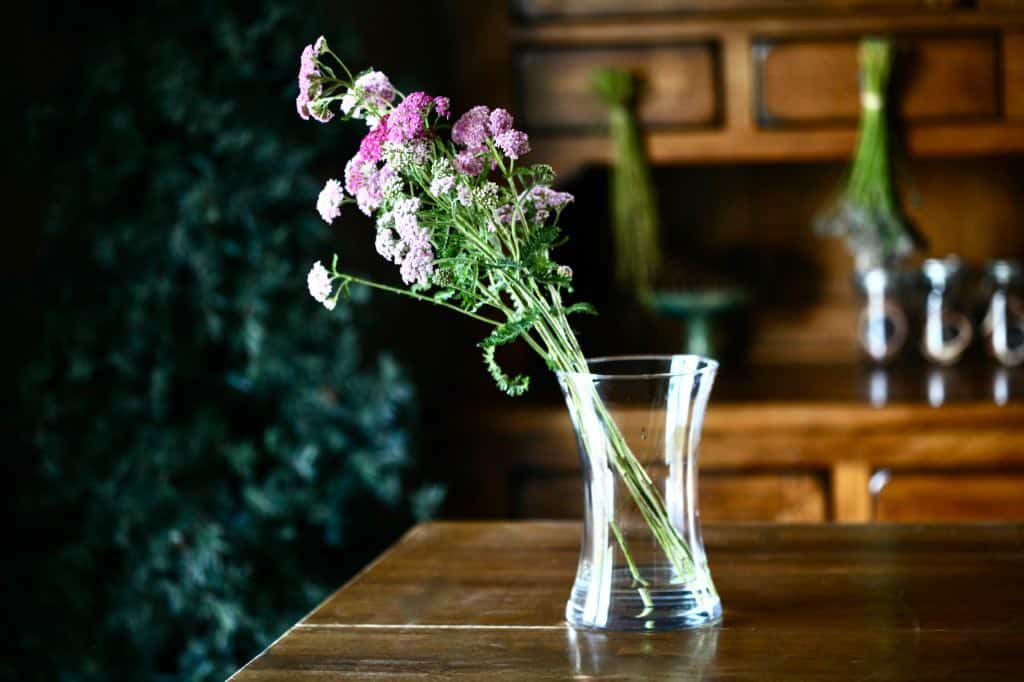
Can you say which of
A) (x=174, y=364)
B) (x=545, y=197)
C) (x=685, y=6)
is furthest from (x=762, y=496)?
(x=545, y=197)

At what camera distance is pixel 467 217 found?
3.24ft

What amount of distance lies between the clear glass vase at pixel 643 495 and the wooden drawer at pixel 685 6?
1764mm

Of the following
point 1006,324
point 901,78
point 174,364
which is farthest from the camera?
point 1006,324

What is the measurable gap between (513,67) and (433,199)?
172 centimetres

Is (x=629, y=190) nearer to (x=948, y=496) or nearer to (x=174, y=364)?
(x=948, y=496)

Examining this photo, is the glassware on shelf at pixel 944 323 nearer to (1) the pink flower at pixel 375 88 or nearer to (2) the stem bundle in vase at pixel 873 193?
(2) the stem bundle in vase at pixel 873 193

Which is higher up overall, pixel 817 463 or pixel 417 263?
pixel 417 263

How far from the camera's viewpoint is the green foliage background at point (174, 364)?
70.8 inches

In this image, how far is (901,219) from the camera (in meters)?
2.74

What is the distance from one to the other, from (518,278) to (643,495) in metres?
0.19

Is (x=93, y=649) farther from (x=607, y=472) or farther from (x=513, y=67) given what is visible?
(x=513, y=67)

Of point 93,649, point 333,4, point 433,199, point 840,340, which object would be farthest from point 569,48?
point 433,199

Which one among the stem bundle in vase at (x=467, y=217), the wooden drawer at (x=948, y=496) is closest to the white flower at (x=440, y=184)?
the stem bundle in vase at (x=467, y=217)

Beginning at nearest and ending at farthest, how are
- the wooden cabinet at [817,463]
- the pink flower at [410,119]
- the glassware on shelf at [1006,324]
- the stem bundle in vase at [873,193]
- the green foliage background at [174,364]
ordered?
the pink flower at [410,119] < the green foliage background at [174,364] < the wooden cabinet at [817,463] < the stem bundle in vase at [873,193] < the glassware on shelf at [1006,324]
